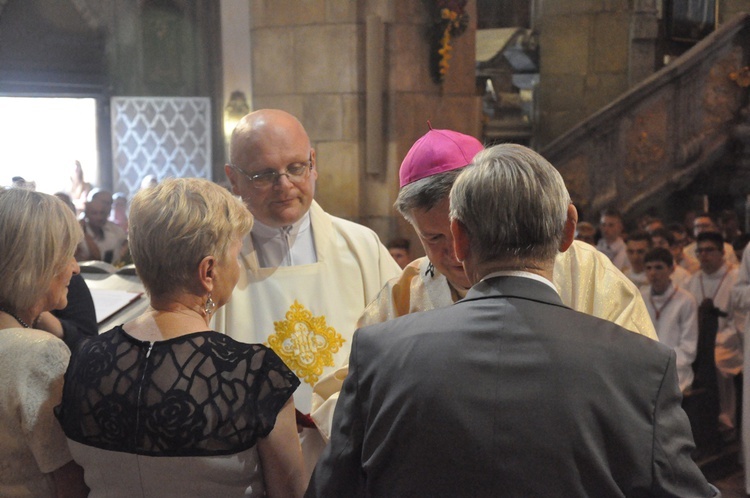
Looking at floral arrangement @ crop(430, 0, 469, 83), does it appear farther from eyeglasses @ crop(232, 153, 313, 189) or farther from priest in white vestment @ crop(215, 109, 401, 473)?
eyeglasses @ crop(232, 153, 313, 189)

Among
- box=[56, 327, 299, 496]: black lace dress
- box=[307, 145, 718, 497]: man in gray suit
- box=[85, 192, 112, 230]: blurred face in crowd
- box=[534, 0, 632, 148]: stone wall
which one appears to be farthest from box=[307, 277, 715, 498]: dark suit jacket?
box=[534, 0, 632, 148]: stone wall

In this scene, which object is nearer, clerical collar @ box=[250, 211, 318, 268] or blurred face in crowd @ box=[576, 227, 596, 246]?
clerical collar @ box=[250, 211, 318, 268]

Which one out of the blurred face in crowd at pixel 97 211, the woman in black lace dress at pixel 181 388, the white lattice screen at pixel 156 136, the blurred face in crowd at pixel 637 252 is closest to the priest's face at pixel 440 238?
the woman in black lace dress at pixel 181 388

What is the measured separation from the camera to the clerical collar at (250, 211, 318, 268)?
2.93 meters

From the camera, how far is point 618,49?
13.0 meters

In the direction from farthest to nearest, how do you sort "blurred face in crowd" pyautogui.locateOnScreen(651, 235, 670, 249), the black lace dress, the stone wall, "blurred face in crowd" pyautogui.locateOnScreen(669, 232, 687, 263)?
the stone wall < "blurred face in crowd" pyautogui.locateOnScreen(669, 232, 687, 263) < "blurred face in crowd" pyautogui.locateOnScreen(651, 235, 670, 249) < the black lace dress

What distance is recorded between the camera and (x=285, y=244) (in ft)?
9.78

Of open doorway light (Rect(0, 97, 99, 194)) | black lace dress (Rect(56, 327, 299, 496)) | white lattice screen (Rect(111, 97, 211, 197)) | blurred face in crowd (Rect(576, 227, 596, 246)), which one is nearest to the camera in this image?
black lace dress (Rect(56, 327, 299, 496))

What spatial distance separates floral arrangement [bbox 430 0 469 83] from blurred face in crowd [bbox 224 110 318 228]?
4.24m

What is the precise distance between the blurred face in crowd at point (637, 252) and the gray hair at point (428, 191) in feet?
16.5

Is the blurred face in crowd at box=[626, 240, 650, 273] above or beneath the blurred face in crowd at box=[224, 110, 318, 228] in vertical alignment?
beneath

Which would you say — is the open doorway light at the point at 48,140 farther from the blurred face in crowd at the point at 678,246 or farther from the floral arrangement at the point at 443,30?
the blurred face in crowd at the point at 678,246

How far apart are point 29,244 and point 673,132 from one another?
1071 cm

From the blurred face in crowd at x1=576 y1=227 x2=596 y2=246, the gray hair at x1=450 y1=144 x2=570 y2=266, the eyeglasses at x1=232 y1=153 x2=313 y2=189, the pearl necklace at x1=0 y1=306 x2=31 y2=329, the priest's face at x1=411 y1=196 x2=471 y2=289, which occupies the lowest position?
the blurred face in crowd at x1=576 y1=227 x2=596 y2=246
